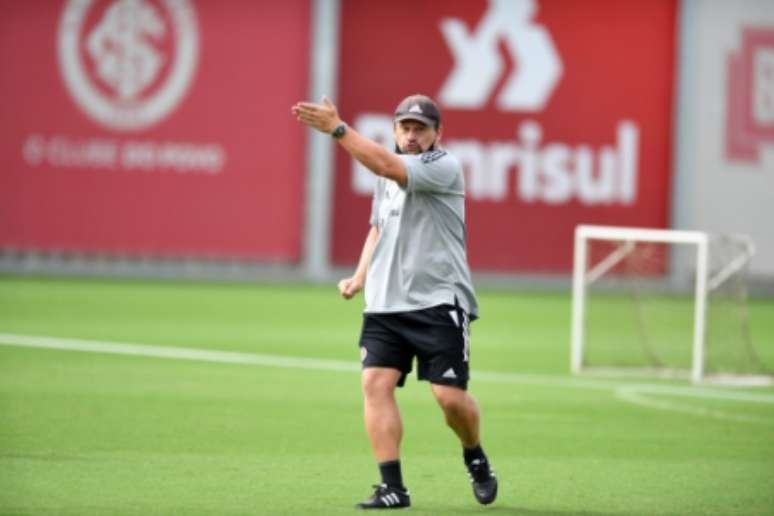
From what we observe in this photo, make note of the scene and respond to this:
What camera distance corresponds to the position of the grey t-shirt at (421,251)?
941 centimetres

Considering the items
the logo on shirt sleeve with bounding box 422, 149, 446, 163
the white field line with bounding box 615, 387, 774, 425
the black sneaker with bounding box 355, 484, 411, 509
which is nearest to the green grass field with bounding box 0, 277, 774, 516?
the white field line with bounding box 615, 387, 774, 425

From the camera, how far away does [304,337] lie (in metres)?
20.1

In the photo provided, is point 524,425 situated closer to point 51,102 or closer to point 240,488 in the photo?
point 240,488

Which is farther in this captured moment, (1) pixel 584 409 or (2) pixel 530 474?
(1) pixel 584 409

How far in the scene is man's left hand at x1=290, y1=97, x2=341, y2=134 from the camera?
8.53 meters

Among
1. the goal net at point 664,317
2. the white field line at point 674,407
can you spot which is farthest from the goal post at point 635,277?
the white field line at point 674,407

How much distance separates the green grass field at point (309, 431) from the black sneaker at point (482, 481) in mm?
102

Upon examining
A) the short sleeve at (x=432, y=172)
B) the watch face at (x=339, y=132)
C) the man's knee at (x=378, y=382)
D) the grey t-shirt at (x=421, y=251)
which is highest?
the watch face at (x=339, y=132)

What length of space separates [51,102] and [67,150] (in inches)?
28.9

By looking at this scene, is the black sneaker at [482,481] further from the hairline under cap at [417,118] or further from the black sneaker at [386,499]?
the hairline under cap at [417,118]

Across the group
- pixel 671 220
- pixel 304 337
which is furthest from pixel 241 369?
pixel 671 220

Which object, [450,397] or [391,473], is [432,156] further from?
[391,473]

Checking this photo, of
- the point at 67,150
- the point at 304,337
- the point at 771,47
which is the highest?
the point at 771,47

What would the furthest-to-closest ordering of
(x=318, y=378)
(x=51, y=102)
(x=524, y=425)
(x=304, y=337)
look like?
(x=51, y=102) < (x=304, y=337) < (x=318, y=378) < (x=524, y=425)
